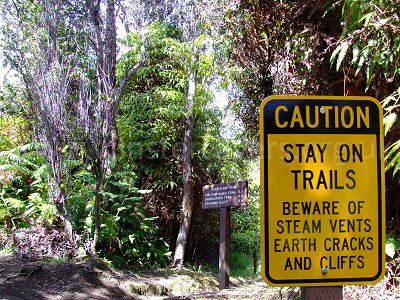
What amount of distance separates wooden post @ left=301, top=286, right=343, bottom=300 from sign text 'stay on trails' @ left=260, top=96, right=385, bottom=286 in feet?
0.14

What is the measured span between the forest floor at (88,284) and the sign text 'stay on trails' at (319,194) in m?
5.01

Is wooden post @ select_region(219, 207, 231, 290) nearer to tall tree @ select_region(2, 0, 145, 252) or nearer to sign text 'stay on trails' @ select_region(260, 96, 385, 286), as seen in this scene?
tall tree @ select_region(2, 0, 145, 252)

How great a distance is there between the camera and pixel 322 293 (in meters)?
1.49

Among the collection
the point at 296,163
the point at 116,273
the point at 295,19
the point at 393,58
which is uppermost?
the point at 295,19

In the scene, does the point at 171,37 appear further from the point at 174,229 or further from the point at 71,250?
the point at 71,250

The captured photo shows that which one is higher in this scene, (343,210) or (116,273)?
(343,210)

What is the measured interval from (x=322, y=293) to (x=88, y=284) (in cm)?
740

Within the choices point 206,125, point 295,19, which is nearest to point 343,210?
point 295,19

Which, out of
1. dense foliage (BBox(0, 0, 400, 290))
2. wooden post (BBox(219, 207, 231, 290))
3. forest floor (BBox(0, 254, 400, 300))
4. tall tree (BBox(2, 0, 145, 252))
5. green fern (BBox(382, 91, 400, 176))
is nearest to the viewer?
green fern (BBox(382, 91, 400, 176))

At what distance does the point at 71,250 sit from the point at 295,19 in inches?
264

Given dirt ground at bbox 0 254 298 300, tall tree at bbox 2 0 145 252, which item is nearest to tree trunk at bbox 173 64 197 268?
dirt ground at bbox 0 254 298 300

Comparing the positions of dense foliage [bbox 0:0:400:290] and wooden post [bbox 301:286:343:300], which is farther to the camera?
dense foliage [bbox 0:0:400:290]

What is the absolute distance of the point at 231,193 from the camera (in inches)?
384

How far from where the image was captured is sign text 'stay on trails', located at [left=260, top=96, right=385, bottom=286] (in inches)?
57.0
